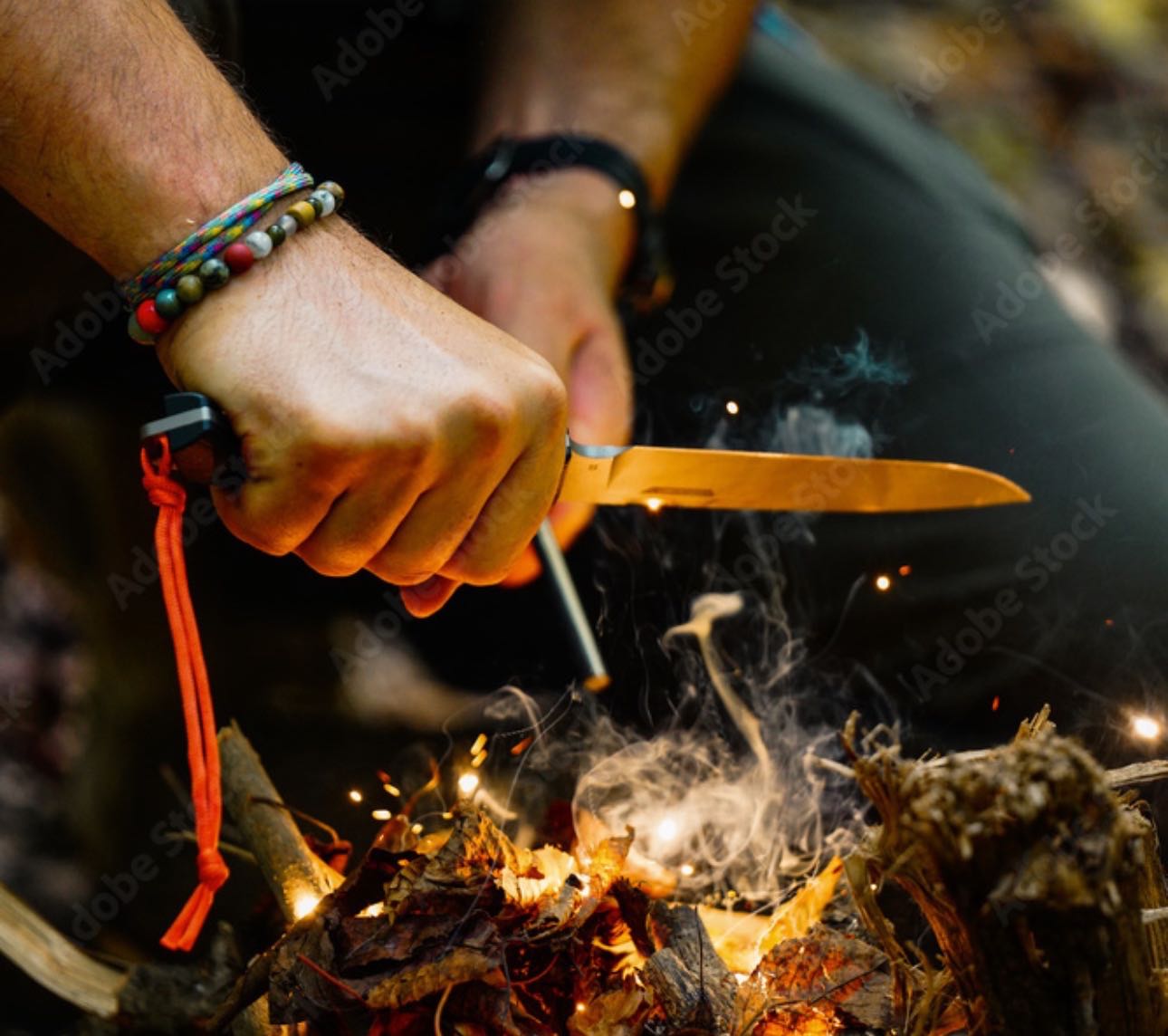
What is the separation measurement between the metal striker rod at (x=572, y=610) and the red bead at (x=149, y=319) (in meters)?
0.51

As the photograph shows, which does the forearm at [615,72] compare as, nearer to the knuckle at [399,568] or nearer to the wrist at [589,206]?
the wrist at [589,206]

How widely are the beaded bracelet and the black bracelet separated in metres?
0.72

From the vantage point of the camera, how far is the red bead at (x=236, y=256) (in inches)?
38.3

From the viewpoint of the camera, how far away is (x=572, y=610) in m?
1.35

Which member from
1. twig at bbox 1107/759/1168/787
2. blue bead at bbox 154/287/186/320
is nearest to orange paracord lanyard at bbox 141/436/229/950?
blue bead at bbox 154/287/186/320

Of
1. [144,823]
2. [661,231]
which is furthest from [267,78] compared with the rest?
[144,823]

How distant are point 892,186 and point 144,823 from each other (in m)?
1.54

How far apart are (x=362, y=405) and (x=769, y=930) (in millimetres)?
684

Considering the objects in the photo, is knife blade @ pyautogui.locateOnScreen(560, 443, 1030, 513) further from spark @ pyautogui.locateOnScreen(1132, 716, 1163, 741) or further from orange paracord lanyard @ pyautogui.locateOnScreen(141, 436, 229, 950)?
orange paracord lanyard @ pyautogui.locateOnScreen(141, 436, 229, 950)

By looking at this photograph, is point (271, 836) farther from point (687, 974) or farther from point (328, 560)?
point (687, 974)

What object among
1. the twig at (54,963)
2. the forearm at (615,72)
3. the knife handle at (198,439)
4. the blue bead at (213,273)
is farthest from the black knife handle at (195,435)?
the forearm at (615,72)

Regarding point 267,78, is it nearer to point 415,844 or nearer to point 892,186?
point 892,186

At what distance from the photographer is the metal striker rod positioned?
4.38 feet

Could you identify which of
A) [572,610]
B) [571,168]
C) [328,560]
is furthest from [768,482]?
[571,168]
